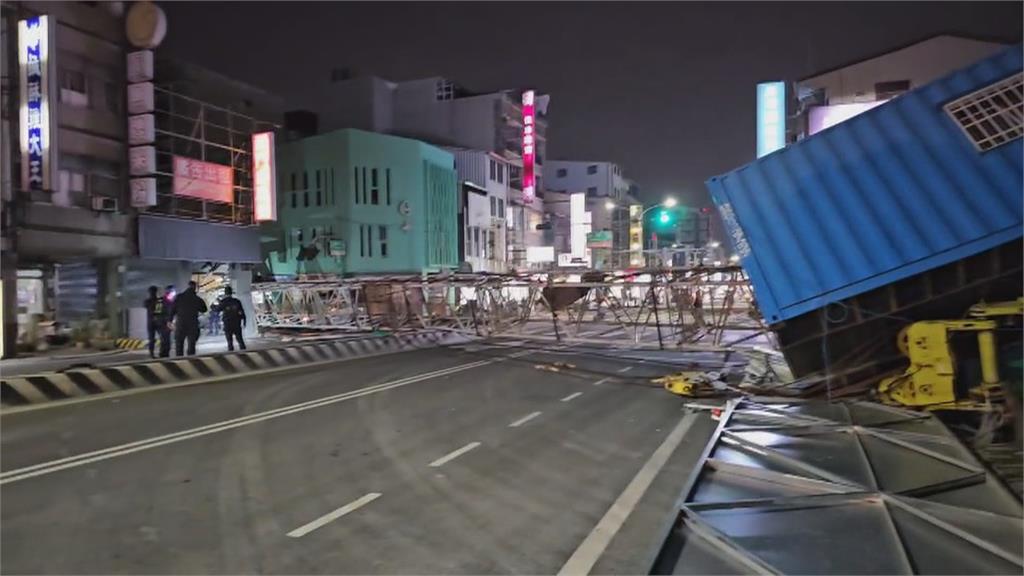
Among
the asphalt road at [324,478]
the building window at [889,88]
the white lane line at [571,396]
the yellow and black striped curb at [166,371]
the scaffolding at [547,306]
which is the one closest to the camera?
the asphalt road at [324,478]

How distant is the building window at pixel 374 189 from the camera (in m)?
37.8

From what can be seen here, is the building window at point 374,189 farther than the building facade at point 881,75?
Yes

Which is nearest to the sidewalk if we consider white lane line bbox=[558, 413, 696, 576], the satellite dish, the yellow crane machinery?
the satellite dish

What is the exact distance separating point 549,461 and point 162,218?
65.6 ft

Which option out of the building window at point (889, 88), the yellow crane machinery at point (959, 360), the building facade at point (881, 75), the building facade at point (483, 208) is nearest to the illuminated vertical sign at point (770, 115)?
the building facade at point (881, 75)

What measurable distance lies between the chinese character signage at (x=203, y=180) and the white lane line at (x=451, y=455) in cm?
1920

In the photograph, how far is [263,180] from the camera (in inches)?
998

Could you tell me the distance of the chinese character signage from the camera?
22734 millimetres

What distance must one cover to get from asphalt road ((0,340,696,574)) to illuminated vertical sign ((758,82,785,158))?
34623 millimetres

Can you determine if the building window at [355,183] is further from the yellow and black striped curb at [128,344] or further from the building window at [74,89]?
the yellow and black striped curb at [128,344]

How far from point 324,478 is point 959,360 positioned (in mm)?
7905

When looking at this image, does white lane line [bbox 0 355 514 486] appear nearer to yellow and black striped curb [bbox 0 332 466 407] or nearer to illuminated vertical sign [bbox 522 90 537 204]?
yellow and black striped curb [bbox 0 332 466 407]

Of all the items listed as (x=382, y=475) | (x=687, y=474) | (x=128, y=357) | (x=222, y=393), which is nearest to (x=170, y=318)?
(x=128, y=357)

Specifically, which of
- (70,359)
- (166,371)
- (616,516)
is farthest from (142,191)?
(616,516)
